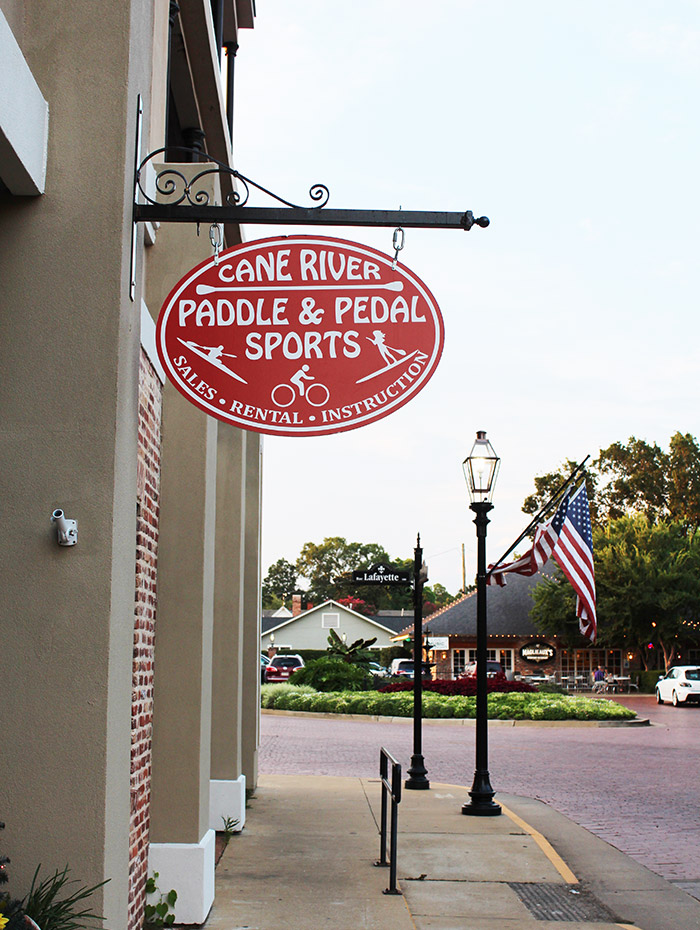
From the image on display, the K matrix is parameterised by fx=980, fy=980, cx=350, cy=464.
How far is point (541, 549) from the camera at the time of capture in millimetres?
13797

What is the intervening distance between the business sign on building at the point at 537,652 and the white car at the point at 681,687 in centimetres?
1394

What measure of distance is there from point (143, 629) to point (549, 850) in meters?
5.11

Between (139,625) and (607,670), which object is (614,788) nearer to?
(139,625)

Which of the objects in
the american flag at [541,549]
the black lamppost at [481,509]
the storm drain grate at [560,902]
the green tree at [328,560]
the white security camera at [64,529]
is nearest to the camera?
the white security camera at [64,529]

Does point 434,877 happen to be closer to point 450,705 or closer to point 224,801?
point 224,801

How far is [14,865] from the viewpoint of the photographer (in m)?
4.14

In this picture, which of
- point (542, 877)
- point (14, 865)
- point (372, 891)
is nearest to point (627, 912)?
point (542, 877)

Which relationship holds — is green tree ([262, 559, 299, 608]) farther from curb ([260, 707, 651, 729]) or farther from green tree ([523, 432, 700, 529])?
curb ([260, 707, 651, 729])

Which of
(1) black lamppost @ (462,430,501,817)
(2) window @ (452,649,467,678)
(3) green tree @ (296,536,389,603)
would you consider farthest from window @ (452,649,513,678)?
(3) green tree @ (296,536,389,603)

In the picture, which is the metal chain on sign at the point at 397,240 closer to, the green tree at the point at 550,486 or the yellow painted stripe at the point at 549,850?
the yellow painted stripe at the point at 549,850

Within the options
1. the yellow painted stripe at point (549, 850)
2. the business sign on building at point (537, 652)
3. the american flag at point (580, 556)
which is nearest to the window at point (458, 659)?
the business sign on building at point (537, 652)

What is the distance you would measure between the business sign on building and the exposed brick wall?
153ft

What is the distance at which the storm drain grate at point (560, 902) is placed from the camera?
23.5ft

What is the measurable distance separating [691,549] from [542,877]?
43.4 metres
